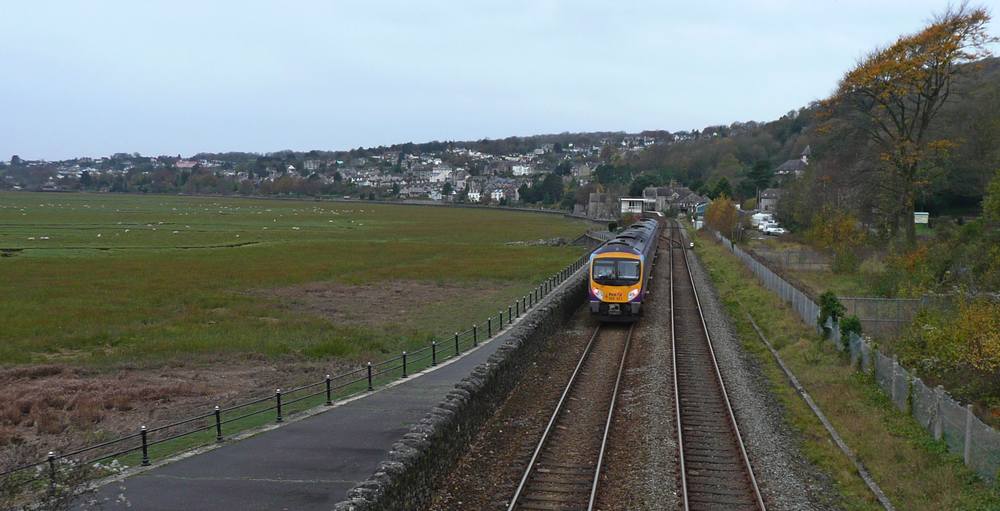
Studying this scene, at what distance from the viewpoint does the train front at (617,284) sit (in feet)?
91.7

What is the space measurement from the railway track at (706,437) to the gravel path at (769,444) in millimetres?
230

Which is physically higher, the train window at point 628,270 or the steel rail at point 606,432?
the train window at point 628,270

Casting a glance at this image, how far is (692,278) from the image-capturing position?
4566cm

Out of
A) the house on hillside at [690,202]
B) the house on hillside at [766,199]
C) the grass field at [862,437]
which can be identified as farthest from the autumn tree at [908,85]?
the house on hillside at [690,202]

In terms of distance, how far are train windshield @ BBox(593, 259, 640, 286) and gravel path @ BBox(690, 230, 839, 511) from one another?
15.0 feet

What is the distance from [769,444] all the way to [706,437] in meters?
1.19

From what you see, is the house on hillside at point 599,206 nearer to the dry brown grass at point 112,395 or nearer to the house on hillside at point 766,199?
the house on hillside at point 766,199

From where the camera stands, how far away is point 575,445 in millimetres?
14617

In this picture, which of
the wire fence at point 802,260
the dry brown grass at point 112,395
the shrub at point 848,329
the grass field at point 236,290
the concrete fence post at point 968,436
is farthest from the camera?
the wire fence at point 802,260

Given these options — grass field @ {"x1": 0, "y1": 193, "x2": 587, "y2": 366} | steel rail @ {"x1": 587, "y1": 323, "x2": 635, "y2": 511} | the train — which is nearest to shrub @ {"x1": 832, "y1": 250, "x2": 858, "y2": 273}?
grass field @ {"x1": 0, "y1": 193, "x2": 587, "y2": 366}

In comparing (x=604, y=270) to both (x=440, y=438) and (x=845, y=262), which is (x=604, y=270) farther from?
(x=845, y=262)

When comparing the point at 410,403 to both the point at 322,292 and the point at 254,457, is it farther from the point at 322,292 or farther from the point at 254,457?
the point at 322,292

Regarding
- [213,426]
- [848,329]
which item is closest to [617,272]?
[848,329]

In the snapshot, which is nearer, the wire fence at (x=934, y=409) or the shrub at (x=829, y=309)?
the wire fence at (x=934, y=409)
